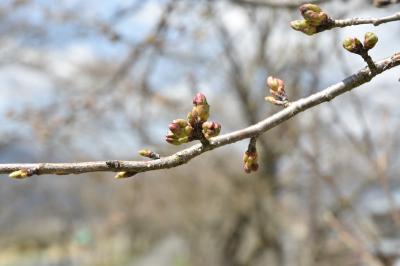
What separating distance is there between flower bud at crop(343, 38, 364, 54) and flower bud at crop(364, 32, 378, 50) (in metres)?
0.01

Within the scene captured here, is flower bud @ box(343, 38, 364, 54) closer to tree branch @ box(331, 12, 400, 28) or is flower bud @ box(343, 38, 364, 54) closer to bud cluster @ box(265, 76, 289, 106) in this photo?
tree branch @ box(331, 12, 400, 28)

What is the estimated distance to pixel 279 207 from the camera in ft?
23.9

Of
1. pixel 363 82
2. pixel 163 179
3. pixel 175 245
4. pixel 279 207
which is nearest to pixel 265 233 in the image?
pixel 279 207

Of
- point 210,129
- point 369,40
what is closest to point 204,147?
point 210,129

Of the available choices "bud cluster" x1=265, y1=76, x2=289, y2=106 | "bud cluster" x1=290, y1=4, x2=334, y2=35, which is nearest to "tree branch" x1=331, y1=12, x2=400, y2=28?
"bud cluster" x1=290, y1=4, x2=334, y2=35

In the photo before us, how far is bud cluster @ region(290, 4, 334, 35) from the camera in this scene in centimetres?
99

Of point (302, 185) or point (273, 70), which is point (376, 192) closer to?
point (302, 185)

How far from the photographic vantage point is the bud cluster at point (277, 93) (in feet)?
3.52

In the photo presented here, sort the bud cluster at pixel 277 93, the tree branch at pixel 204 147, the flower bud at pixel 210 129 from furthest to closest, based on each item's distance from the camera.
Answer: the bud cluster at pixel 277 93 → the flower bud at pixel 210 129 → the tree branch at pixel 204 147

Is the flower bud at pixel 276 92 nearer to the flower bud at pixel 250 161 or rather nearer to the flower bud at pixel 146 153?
the flower bud at pixel 250 161

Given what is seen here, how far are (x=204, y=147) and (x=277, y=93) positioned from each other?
0.26 m

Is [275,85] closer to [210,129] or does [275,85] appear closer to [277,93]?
[277,93]

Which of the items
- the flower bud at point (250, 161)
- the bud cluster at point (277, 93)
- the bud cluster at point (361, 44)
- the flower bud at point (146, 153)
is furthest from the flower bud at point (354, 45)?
the flower bud at point (146, 153)

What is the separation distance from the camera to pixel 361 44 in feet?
3.25
